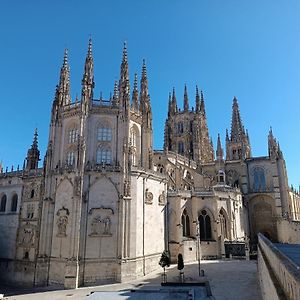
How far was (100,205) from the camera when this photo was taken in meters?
34.0

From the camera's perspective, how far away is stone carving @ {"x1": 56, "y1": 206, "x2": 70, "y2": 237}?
1332 inches

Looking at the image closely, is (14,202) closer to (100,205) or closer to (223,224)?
(100,205)

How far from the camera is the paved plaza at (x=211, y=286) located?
1003 inches

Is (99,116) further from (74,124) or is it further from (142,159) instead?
(142,159)

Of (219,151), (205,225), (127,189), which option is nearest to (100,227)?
(127,189)

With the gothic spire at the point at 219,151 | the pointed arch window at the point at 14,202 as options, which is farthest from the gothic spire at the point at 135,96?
the gothic spire at the point at 219,151

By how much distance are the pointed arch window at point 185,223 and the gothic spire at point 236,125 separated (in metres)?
41.5

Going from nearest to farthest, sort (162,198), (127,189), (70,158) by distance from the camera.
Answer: (127,189) < (70,158) < (162,198)

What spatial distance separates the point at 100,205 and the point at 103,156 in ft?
19.7

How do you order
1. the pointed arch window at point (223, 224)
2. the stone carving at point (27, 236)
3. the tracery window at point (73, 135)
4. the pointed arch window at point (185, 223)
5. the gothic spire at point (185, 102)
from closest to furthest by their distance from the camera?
the tracery window at point (73, 135)
the stone carving at point (27, 236)
the pointed arch window at point (185, 223)
the pointed arch window at point (223, 224)
the gothic spire at point (185, 102)

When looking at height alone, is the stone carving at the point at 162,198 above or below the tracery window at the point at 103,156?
below

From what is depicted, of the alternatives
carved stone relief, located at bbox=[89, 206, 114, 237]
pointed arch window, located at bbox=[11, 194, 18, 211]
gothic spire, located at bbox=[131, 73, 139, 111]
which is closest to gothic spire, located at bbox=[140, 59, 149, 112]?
gothic spire, located at bbox=[131, 73, 139, 111]

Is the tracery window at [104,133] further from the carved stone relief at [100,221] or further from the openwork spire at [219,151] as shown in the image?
the openwork spire at [219,151]

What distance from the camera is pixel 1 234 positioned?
144 ft
